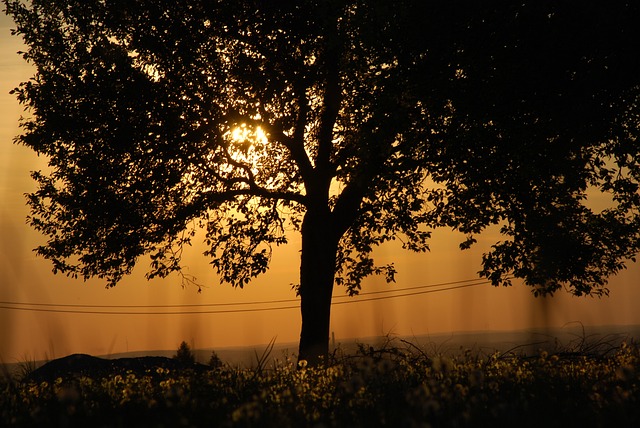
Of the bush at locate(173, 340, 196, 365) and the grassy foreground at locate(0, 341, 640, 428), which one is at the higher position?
the bush at locate(173, 340, 196, 365)

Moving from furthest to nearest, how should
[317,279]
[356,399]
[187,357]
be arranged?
1. [317,279]
2. [187,357]
3. [356,399]

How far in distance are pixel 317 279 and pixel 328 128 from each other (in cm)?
461

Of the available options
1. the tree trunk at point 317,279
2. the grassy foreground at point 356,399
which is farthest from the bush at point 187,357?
the tree trunk at point 317,279

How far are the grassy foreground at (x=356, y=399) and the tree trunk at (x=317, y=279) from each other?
10516 mm

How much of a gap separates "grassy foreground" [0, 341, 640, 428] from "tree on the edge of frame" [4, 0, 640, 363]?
6.50 meters

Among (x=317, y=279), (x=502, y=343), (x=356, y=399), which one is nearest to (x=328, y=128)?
(x=317, y=279)

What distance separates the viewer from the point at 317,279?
21.9 metres

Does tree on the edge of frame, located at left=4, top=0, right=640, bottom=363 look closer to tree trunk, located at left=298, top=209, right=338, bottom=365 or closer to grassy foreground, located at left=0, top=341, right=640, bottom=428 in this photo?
tree trunk, located at left=298, top=209, right=338, bottom=365

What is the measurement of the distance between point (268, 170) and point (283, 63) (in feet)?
13.4

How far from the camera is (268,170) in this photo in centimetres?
2336

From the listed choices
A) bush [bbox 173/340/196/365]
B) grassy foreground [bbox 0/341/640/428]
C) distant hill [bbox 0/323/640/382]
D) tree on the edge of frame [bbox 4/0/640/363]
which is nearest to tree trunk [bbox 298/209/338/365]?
tree on the edge of frame [bbox 4/0/640/363]

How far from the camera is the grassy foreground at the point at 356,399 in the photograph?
6.34 m

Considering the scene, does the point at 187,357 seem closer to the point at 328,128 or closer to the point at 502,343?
the point at 502,343

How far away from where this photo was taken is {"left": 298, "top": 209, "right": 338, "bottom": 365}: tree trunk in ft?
71.5
